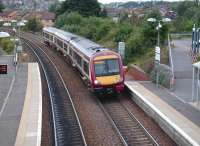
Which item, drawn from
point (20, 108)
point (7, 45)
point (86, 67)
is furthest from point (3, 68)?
point (7, 45)

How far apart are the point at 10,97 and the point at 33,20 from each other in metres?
69.3

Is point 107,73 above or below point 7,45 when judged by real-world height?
above

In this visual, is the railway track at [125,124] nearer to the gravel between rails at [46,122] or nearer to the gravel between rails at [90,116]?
→ the gravel between rails at [90,116]

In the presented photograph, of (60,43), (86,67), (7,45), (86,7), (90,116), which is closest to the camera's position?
(90,116)

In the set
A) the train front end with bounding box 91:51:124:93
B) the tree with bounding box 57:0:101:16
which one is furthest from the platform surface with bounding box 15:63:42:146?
Answer: the tree with bounding box 57:0:101:16

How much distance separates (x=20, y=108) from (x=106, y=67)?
16.6 feet

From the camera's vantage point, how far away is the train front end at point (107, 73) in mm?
23562

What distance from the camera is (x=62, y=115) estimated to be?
21.6m

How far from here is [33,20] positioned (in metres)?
92.2

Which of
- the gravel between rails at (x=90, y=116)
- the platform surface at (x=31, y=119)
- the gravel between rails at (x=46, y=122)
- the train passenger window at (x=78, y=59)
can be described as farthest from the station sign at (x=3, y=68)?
the train passenger window at (x=78, y=59)

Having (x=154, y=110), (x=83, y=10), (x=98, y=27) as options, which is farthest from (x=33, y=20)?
(x=154, y=110)

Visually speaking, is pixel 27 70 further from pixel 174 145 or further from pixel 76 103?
pixel 174 145

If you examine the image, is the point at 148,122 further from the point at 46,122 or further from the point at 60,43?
the point at 60,43

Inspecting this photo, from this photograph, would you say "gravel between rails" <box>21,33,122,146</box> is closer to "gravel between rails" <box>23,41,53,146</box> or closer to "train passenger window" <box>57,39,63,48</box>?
"gravel between rails" <box>23,41,53,146</box>
